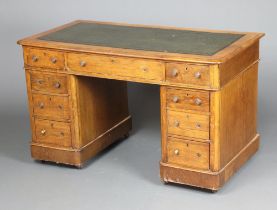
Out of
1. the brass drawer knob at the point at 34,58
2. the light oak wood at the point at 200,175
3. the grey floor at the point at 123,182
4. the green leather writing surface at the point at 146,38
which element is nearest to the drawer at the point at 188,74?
the green leather writing surface at the point at 146,38

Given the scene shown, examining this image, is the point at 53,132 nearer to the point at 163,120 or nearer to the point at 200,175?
the point at 163,120

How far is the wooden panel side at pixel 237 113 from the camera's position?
516cm

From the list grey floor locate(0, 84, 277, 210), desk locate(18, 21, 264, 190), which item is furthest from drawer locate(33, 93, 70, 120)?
grey floor locate(0, 84, 277, 210)

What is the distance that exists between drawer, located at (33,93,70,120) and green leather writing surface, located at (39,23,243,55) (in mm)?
376

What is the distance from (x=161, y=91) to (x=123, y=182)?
25.4 inches

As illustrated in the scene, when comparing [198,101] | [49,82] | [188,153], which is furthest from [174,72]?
[49,82]

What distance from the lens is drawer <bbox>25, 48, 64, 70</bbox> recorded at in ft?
18.0

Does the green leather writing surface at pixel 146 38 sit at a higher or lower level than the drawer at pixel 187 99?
higher

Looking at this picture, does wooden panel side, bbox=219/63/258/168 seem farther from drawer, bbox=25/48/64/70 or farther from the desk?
drawer, bbox=25/48/64/70

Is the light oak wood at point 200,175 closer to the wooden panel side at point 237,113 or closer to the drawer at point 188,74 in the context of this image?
the wooden panel side at point 237,113

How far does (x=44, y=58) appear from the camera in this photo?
553cm

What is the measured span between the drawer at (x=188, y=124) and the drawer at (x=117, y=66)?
0.82 feet

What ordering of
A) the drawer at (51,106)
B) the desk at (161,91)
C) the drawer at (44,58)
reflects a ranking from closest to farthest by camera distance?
the desk at (161,91) → the drawer at (44,58) → the drawer at (51,106)

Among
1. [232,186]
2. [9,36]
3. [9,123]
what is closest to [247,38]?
[232,186]
